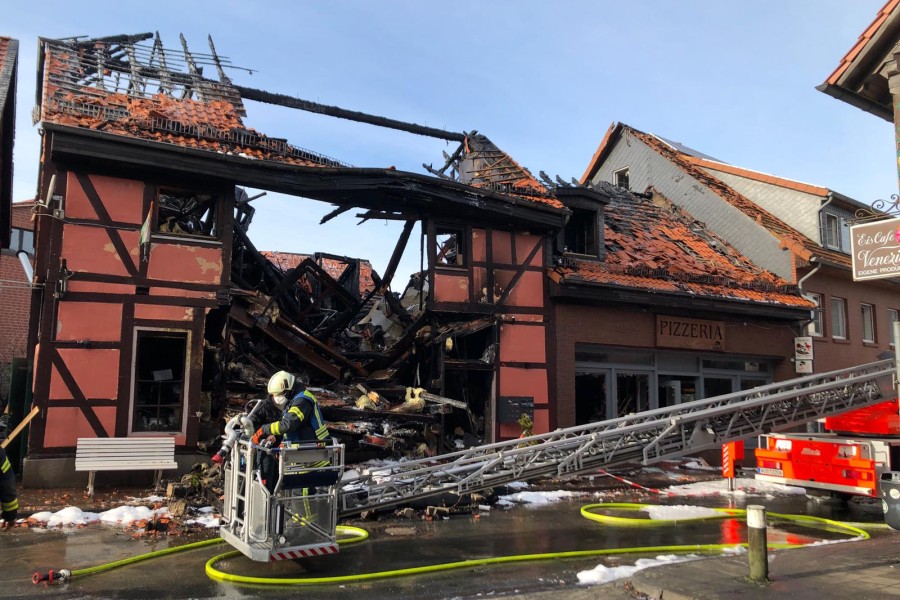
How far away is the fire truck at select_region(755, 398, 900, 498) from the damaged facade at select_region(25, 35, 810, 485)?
485cm

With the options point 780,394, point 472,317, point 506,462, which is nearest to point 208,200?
point 472,317

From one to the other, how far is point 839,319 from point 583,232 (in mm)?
9044

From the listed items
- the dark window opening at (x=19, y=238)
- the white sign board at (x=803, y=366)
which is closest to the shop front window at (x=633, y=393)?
the white sign board at (x=803, y=366)

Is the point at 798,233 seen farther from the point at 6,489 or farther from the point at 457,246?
the point at 6,489

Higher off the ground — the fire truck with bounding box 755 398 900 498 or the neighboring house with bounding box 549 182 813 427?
the neighboring house with bounding box 549 182 813 427

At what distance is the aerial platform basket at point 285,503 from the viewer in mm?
6156

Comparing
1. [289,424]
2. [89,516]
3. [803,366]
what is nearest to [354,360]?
[89,516]

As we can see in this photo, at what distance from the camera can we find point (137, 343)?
11.7 m

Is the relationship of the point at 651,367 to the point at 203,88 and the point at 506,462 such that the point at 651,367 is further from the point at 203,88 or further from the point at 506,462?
the point at 203,88

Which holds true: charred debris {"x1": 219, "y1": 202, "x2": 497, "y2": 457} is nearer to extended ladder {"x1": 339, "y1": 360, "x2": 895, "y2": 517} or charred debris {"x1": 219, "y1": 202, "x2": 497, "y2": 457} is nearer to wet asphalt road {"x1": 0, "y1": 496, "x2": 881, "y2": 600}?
extended ladder {"x1": 339, "y1": 360, "x2": 895, "y2": 517}

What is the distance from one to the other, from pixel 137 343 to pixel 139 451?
202 cm

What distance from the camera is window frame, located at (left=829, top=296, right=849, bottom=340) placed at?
65.0 feet

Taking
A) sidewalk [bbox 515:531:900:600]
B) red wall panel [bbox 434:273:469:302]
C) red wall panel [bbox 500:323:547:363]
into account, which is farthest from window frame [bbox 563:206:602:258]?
sidewalk [bbox 515:531:900:600]

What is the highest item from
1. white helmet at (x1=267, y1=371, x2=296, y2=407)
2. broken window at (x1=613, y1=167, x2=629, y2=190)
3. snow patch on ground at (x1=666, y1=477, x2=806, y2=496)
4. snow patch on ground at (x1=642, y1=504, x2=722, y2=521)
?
broken window at (x1=613, y1=167, x2=629, y2=190)
